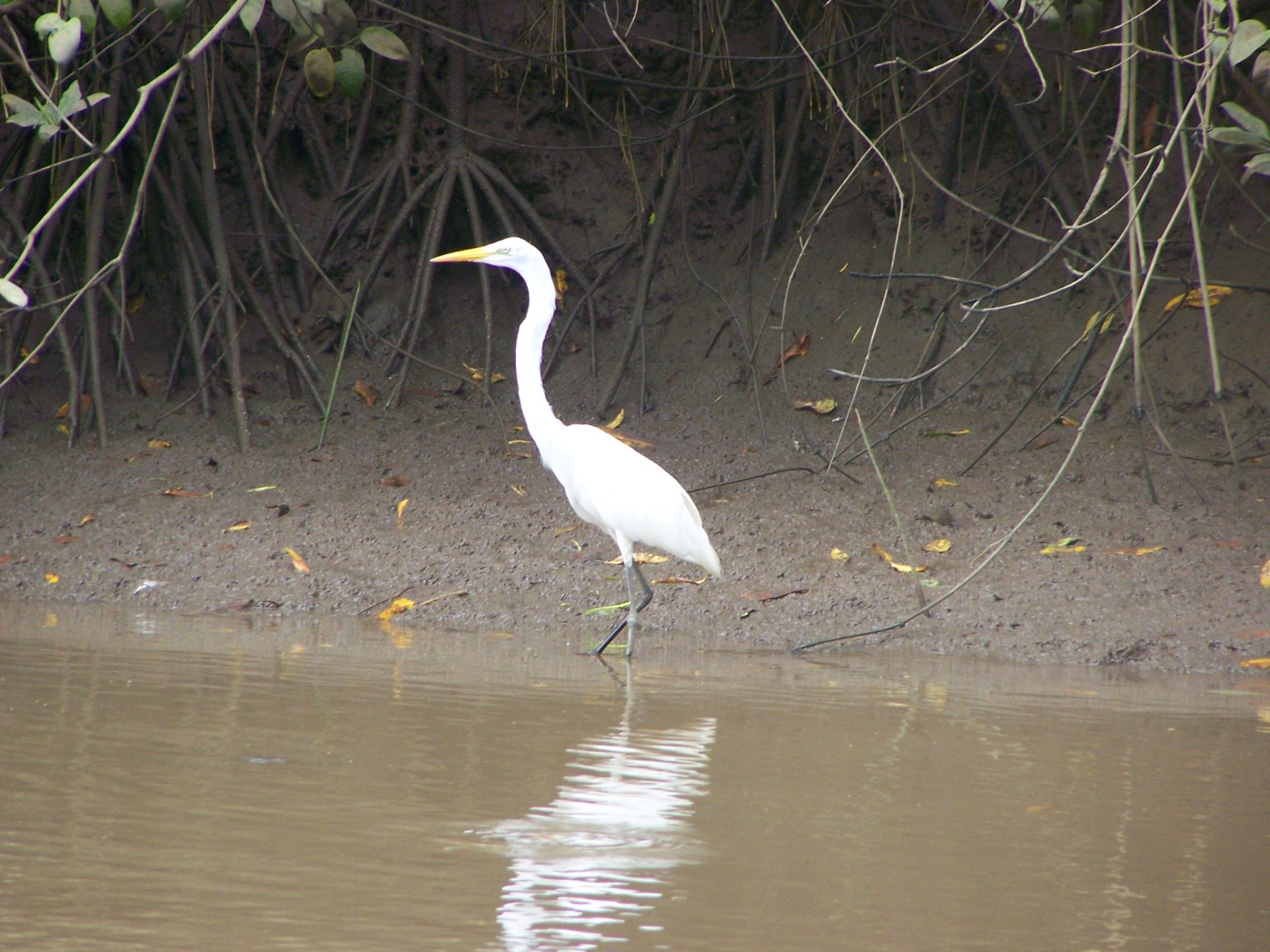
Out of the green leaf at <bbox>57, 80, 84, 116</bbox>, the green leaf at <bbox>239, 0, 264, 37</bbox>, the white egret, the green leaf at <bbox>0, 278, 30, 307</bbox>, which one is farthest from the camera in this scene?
the white egret

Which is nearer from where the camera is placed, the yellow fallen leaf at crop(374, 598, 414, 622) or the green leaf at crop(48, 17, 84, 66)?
the green leaf at crop(48, 17, 84, 66)

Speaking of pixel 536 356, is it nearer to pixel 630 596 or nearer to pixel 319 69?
pixel 630 596

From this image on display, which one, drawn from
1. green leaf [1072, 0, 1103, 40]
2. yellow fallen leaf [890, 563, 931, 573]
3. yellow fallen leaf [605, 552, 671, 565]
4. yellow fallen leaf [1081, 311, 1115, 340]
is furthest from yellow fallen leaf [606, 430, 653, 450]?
green leaf [1072, 0, 1103, 40]

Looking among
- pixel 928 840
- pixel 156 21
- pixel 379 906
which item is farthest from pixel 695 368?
pixel 379 906

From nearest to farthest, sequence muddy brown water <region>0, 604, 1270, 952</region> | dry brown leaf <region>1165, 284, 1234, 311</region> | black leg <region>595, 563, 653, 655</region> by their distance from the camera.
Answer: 1. muddy brown water <region>0, 604, 1270, 952</region>
2. black leg <region>595, 563, 653, 655</region>
3. dry brown leaf <region>1165, 284, 1234, 311</region>

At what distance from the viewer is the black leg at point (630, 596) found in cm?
A: 499

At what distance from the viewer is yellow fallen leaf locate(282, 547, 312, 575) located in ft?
19.4

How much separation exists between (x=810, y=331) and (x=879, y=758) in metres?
5.47

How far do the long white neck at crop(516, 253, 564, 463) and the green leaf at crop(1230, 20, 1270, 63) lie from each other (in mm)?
2957

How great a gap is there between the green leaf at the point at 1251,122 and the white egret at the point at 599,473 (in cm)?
259

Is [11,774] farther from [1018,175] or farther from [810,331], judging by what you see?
[1018,175]

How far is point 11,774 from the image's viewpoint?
2674mm

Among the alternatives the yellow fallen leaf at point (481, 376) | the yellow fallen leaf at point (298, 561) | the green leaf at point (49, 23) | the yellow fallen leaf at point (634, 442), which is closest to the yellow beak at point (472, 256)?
the yellow fallen leaf at point (298, 561)

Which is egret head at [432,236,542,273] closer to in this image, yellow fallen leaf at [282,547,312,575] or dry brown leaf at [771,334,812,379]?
yellow fallen leaf at [282,547,312,575]
